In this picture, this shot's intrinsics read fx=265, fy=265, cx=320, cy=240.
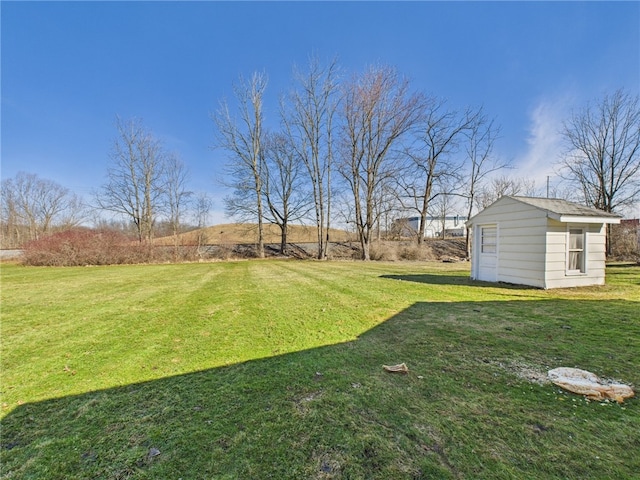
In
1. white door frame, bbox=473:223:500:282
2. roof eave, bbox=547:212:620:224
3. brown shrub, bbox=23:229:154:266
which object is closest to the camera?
roof eave, bbox=547:212:620:224

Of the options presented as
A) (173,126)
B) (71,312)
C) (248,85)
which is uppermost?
(248,85)

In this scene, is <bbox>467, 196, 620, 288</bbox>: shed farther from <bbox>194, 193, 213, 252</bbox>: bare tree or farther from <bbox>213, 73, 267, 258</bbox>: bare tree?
<bbox>194, 193, 213, 252</bbox>: bare tree

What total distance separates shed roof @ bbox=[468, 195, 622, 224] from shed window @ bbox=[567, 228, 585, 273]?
1.33 feet

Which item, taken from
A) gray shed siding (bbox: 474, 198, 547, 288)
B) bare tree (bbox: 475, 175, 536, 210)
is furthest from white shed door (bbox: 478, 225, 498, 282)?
bare tree (bbox: 475, 175, 536, 210)

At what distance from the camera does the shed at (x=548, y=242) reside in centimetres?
683

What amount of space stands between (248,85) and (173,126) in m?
6.56

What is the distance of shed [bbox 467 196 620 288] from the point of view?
683cm

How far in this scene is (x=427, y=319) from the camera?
4387 mm

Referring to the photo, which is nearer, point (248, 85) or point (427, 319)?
point (427, 319)

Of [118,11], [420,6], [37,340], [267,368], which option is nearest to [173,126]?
[118,11]

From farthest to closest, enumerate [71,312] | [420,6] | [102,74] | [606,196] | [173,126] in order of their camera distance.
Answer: [173,126], [606,196], [102,74], [420,6], [71,312]

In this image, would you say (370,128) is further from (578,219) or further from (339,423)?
(339,423)

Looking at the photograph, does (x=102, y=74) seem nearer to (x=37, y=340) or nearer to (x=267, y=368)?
(x=37, y=340)

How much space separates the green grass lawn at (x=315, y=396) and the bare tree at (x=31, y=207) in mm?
38764
